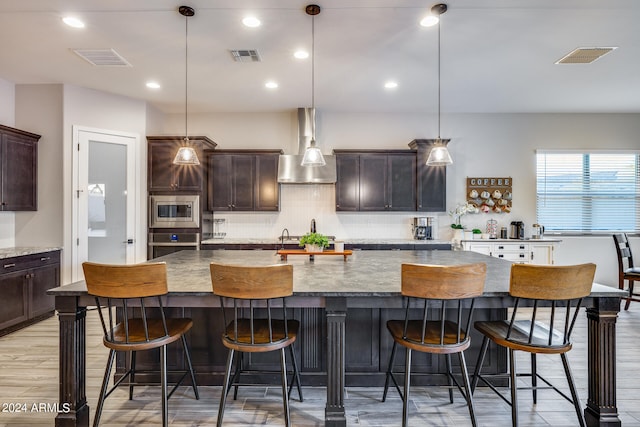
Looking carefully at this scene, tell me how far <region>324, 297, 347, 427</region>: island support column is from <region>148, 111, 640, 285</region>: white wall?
367 cm

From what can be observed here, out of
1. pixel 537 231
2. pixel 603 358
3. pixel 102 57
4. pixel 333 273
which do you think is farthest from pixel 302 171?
pixel 603 358

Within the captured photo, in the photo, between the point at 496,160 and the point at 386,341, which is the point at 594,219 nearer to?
the point at 496,160

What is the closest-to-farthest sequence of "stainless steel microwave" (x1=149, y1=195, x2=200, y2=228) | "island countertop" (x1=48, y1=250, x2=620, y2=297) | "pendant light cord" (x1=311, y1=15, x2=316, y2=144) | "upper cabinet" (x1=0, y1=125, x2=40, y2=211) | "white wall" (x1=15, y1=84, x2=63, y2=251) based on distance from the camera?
"island countertop" (x1=48, y1=250, x2=620, y2=297) → "pendant light cord" (x1=311, y1=15, x2=316, y2=144) → "upper cabinet" (x1=0, y1=125, x2=40, y2=211) → "white wall" (x1=15, y1=84, x2=63, y2=251) → "stainless steel microwave" (x1=149, y1=195, x2=200, y2=228)

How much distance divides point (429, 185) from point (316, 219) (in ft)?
6.13

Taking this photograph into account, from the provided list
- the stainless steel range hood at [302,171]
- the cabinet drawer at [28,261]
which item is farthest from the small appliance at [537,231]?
the cabinet drawer at [28,261]

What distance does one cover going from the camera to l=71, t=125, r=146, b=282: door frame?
4445 mm

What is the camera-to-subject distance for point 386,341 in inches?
98.1

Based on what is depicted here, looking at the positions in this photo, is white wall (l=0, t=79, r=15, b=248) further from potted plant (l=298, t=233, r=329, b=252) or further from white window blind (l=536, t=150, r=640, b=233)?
white window blind (l=536, t=150, r=640, b=233)

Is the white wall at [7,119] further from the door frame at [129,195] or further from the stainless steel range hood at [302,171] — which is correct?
the stainless steel range hood at [302,171]

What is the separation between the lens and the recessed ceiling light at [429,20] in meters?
2.81

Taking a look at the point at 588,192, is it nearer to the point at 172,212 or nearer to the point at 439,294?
the point at 439,294

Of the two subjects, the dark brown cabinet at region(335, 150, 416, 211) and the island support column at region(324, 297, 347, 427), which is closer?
the island support column at region(324, 297, 347, 427)

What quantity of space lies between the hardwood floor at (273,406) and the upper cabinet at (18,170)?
2173 mm

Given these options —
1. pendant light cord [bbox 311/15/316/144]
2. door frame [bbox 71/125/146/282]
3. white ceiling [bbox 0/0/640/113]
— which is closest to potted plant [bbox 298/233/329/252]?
pendant light cord [bbox 311/15/316/144]
